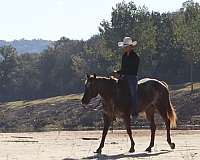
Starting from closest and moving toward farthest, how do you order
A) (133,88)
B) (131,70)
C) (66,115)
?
(133,88), (131,70), (66,115)

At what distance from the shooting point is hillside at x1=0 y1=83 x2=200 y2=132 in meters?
46.5

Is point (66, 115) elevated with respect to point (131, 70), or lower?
lower

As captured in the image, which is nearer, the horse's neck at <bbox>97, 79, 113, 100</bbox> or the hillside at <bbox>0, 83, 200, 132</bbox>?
the horse's neck at <bbox>97, 79, 113, 100</bbox>

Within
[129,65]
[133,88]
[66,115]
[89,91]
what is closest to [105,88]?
[89,91]

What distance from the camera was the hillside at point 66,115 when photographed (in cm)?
4653

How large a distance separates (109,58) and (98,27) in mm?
7622

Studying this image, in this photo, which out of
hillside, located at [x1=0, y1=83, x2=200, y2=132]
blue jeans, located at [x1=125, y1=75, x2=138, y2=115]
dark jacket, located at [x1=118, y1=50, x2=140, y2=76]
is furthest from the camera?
hillside, located at [x1=0, y1=83, x2=200, y2=132]

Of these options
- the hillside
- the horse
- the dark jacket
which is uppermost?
the dark jacket

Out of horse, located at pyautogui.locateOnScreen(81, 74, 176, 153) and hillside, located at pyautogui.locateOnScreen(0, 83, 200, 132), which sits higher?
horse, located at pyautogui.locateOnScreen(81, 74, 176, 153)

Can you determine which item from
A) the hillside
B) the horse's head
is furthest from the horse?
the hillside

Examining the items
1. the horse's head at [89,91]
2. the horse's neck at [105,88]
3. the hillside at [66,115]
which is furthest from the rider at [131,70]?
the hillside at [66,115]

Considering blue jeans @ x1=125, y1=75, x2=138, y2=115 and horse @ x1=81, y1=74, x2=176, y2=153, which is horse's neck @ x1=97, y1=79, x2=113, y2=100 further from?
blue jeans @ x1=125, y1=75, x2=138, y2=115

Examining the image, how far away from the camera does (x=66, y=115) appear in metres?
56.8

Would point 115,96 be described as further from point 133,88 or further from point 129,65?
point 129,65
